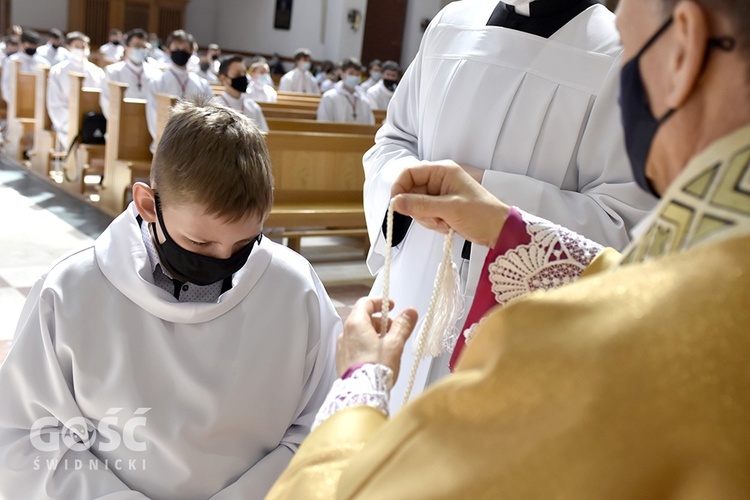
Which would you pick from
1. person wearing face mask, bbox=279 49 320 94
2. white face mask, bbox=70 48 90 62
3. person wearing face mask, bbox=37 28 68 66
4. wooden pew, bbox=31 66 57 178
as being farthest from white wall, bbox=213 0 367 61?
wooden pew, bbox=31 66 57 178

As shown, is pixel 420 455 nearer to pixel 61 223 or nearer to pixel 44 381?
pixel 44 381

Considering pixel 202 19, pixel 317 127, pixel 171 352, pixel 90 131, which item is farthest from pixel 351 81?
pixel 202 19

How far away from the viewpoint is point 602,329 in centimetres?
69

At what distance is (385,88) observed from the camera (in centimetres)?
1352

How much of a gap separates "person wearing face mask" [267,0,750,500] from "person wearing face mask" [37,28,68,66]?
13864 millimetres

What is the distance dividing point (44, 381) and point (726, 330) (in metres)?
1.53

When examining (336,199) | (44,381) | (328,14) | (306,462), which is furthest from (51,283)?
(328,14)

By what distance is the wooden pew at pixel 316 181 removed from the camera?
6082mm

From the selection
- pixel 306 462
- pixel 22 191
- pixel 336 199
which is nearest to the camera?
pixel 306 462

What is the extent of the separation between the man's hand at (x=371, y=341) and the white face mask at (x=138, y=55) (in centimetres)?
992

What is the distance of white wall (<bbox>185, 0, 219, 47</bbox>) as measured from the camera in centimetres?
2242

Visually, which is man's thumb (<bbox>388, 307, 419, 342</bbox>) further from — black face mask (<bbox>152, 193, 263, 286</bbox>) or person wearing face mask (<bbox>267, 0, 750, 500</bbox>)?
black face mask (<bbox>152, 193, 263, 286</bbox>)

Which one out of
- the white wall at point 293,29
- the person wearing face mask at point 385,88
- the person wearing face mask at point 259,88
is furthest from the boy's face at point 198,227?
the white wall at point 293,29

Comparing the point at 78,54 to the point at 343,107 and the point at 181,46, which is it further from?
the point at 343,107
